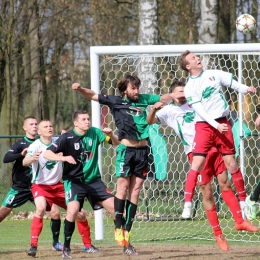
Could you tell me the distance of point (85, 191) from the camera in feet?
30.3

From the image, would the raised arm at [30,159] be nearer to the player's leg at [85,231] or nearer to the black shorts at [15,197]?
the black shorts at [15,197]

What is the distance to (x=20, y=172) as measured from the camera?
10234 mm

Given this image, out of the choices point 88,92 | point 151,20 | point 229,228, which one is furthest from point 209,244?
point 151,20

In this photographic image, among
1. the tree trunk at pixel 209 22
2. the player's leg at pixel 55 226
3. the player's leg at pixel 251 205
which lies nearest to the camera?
the player's leg at pixel 251 205

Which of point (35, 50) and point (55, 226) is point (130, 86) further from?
point (35, 50)

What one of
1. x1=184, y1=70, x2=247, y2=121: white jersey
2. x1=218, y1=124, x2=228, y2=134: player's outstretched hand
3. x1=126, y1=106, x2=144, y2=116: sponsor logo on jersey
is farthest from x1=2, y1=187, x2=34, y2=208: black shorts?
x1=218, y1=124, x2=228, y2=134: player's outstretched hand

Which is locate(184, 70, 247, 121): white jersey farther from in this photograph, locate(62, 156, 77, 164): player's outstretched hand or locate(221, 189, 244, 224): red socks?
locate(62, 156, 77, 164): player's outstretched hand

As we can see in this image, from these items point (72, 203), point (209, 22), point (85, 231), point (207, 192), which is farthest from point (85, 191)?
point (209, 22)

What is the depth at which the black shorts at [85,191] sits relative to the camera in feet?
30.2

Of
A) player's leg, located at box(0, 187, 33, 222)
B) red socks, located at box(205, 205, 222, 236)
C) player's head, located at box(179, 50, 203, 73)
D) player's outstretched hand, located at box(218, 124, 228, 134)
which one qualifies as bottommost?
red socks, located at box(205, 205, 222, 236)

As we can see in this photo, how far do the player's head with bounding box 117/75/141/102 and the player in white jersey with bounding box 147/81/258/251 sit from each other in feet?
→ 1.17

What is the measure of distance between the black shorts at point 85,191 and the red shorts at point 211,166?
47.7 inches

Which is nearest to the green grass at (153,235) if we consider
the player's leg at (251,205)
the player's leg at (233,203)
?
the player's leg at (233,203)

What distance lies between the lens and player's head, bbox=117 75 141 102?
9.12 metres
